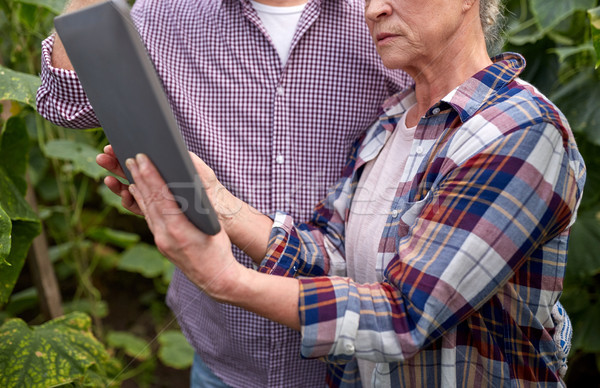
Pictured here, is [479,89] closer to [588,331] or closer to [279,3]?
[279,3]

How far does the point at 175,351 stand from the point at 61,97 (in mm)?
1192

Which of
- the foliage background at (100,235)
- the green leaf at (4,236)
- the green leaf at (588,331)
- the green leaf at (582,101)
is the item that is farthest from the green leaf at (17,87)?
the green leaf at (588,331)

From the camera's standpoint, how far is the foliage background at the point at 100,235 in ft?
3.72

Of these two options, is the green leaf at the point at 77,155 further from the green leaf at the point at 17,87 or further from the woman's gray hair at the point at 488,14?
the woman's gray hair at the point at 488,14

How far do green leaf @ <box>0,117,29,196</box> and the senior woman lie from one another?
0.60 metres

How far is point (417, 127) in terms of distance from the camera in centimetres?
83

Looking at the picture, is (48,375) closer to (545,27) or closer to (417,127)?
(417,127)

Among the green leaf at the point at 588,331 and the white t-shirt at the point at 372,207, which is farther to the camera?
the green leaf at the point at 588,331

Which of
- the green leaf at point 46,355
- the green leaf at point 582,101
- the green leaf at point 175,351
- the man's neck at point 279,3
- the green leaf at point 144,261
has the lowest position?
the green leaf at point 175,351

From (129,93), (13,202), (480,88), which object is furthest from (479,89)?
(13,202)

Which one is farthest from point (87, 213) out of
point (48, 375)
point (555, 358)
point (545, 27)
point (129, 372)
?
point (555, 358)

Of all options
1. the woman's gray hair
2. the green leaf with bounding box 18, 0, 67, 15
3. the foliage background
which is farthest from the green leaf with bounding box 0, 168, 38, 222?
the woman's gray hair

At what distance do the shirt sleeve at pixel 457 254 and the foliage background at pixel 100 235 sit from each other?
0.48 m

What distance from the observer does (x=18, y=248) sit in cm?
116
